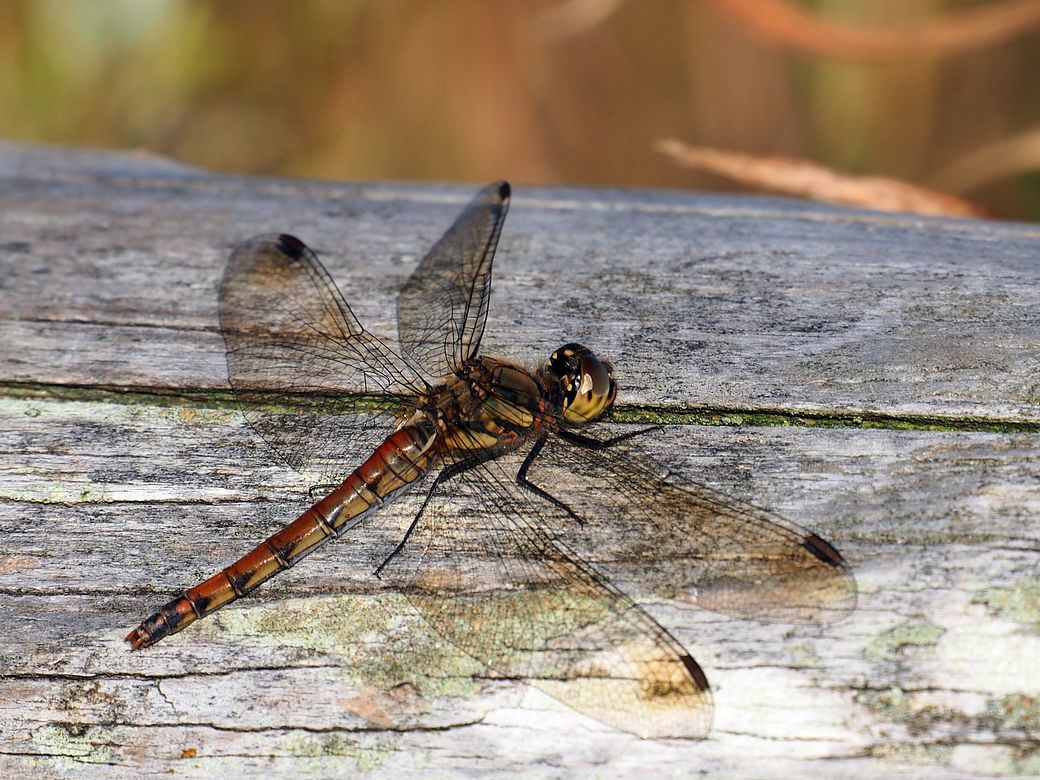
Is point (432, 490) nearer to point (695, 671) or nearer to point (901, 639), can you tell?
point (695, 671)

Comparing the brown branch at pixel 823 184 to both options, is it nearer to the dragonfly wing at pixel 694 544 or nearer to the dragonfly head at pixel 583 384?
the dragonfly head at pixel 583 384

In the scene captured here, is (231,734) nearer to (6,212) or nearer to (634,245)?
(634,245)

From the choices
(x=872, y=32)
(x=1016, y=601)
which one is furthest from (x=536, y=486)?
(x=872, y=32)

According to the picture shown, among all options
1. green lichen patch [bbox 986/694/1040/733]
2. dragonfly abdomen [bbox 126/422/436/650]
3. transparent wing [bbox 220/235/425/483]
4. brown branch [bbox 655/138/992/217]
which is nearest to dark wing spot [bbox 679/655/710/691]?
green lichen patch [bbox 986/694/1040/733]

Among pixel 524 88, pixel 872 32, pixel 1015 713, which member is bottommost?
pixel 1015 713

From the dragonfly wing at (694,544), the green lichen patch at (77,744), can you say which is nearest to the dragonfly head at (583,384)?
the dragonfly wing at (694,544)

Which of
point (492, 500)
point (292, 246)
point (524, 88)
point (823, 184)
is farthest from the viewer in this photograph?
point (524, 88)
